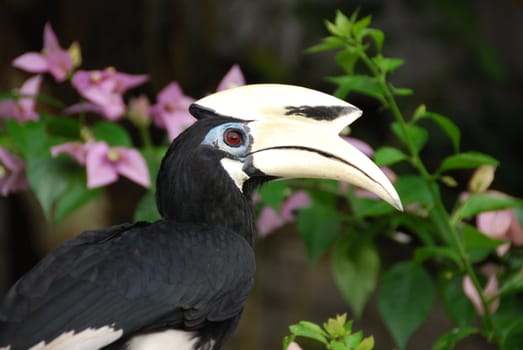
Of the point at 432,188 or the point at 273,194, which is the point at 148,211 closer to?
the point at 273,194

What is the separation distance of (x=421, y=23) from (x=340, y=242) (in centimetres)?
157

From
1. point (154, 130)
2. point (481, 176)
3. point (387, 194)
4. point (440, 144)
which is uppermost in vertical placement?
point (387, 194)

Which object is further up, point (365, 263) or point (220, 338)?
point (220, 338)

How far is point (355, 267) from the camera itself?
1582mm

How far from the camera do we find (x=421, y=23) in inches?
119

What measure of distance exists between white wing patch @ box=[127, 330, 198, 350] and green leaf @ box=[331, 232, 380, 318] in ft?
1.42

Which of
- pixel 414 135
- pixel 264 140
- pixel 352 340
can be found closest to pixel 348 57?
pixel 414 135

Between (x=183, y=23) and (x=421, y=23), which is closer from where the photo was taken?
(x=183, y=23)

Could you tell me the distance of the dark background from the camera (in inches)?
94.9

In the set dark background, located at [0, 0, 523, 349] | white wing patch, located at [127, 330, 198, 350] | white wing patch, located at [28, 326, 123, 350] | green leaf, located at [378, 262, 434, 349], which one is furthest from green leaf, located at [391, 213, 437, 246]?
dark background, located at [0, 0, 523, 349]

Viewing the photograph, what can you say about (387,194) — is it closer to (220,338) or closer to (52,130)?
(220,338)

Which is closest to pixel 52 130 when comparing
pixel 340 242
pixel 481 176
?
pixel 340 242

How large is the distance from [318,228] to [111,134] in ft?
1.13

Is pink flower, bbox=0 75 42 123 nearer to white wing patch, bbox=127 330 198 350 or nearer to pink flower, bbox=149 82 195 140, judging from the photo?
pink flower, bbox=149 82 195 140
